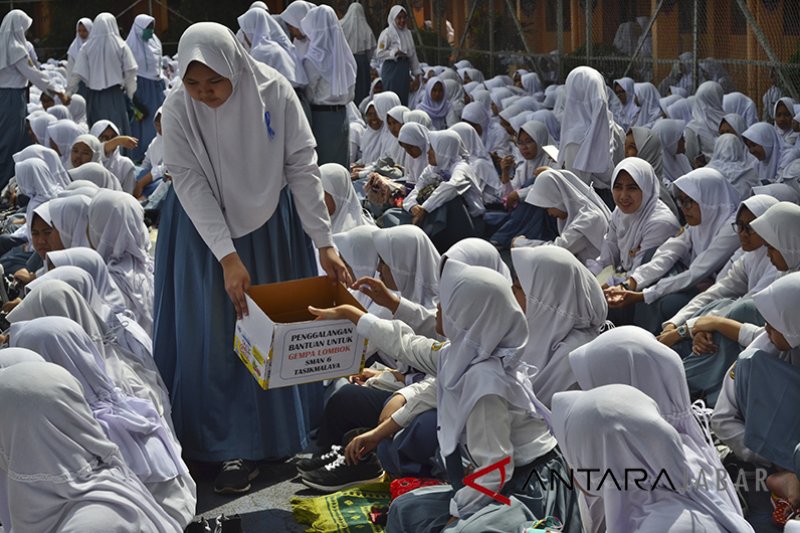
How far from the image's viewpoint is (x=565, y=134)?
758 cm

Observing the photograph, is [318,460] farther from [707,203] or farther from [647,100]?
[647,100]

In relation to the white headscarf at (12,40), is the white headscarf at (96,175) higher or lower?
lower

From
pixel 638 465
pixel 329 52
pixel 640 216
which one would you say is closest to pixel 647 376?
pixel 638 465

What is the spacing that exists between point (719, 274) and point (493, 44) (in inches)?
429

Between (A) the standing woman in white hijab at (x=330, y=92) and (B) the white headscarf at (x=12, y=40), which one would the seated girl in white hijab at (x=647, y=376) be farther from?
(B) the white headscarf at (x=12, y=40)

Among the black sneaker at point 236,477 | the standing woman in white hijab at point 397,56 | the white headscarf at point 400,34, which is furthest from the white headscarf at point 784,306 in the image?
the white headscarf at point 400,34

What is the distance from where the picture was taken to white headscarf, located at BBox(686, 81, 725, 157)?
366 inches

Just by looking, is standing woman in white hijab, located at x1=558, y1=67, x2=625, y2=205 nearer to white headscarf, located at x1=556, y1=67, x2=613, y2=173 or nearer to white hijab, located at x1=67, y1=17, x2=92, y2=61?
white headscarf, located at x1=556, y1=67, x2=613, y2=173

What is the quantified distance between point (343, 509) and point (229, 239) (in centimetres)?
90

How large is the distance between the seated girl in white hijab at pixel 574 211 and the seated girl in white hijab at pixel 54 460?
386 cm

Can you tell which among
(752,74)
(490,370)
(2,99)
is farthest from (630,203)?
(2,99)

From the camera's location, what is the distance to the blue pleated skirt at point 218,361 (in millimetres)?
3971

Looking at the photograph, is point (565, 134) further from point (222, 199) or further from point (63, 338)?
point (63, 338)

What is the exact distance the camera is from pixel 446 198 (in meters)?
7.43
